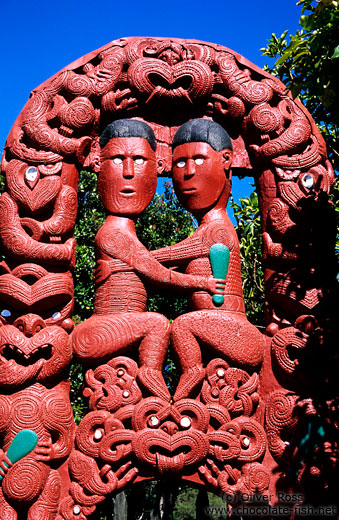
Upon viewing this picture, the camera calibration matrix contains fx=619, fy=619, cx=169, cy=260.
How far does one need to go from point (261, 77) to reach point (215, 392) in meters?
3.76

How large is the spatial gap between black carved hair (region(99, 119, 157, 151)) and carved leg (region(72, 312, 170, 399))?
212 cm

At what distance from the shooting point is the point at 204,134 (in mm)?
7066

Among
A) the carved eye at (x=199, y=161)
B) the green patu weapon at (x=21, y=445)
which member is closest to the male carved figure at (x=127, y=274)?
the carved eye at (x=199, y=161)

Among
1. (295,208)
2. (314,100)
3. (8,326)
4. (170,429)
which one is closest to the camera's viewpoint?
(170,429)

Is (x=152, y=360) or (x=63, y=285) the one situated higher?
(x=63, y=285)

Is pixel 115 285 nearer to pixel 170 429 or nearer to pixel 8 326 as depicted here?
pixel 8 326

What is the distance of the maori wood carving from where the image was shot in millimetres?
5992

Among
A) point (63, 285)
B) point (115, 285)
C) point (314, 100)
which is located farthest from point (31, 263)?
point (314, 100)

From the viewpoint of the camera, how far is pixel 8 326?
20.9 ft

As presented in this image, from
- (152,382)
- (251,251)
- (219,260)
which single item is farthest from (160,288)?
(251,251)

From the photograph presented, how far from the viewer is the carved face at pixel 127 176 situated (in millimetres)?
6969

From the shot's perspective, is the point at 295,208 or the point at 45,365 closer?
the point at 45,365

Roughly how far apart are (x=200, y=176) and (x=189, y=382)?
2.32 metres

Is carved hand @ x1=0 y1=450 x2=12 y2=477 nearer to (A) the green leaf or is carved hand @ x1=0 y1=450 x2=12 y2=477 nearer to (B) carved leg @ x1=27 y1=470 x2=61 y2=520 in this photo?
(B) carved leg @ x1=27 y1=470 x2=61 y2=520
